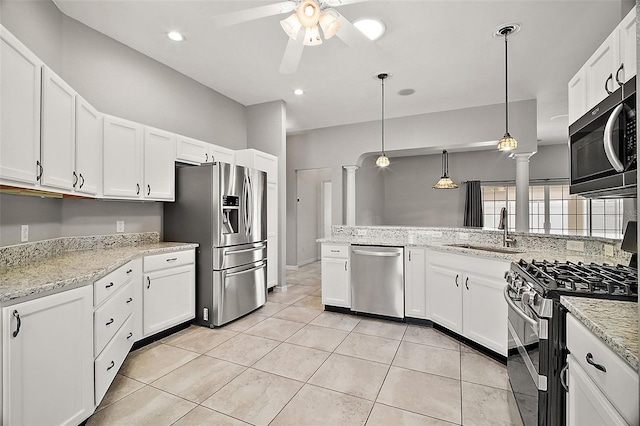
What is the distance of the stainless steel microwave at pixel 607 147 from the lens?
1.23m

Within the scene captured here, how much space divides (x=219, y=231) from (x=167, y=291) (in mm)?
757

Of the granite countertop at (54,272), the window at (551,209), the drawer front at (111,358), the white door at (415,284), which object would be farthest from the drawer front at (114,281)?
the window at (551,209)

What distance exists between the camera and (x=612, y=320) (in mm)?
976

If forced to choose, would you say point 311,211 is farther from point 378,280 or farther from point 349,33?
point 349,33

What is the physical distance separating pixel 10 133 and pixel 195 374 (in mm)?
1907

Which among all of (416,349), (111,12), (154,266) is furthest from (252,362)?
(111,12)

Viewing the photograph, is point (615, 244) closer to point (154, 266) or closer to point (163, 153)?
point (154, 266)

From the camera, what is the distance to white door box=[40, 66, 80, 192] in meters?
1.78

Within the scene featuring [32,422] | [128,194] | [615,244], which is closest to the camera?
[32,422]

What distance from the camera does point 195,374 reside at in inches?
89.7

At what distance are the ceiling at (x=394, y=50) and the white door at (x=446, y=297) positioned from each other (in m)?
2.25

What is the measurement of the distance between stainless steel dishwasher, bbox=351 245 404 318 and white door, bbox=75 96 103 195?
2612 millimetres

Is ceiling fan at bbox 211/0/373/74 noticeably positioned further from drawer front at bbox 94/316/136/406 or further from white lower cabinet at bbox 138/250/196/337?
drawer front at bbox 94/316/136/406

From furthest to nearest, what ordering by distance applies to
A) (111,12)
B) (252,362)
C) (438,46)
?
(438,46) → (111,12) → (252,362)
